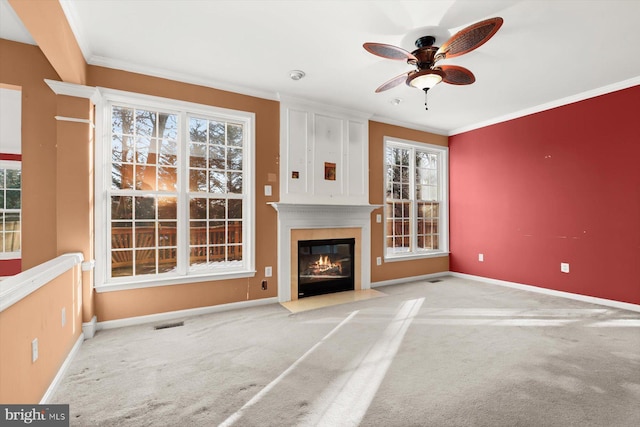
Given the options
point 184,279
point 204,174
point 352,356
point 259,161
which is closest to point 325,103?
point 259,161

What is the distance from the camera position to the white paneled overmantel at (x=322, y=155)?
13.4 feet

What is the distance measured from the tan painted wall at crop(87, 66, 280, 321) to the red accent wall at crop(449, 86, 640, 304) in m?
3.65

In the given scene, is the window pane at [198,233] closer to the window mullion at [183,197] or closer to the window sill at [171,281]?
the window mullion at [183,197]

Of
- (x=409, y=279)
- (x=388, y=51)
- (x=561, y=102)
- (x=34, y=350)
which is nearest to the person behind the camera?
(x=34, y=350)

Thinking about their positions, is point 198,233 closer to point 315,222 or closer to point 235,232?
point 235,232

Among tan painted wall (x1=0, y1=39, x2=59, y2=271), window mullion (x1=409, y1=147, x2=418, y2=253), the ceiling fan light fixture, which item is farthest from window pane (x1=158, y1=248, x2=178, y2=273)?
window mullion (x1=409, y1=147, x2=418, y2=253)

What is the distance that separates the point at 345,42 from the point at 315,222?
7.64 feet

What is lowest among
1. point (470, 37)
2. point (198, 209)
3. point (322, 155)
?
point (198, 209)

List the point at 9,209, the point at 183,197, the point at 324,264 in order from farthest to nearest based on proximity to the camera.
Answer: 1. the point at 9,209
2. the point at 324,264
3. the point at 183,197

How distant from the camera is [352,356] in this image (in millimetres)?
2469

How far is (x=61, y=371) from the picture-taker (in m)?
2.15

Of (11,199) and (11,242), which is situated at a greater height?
(11,199)

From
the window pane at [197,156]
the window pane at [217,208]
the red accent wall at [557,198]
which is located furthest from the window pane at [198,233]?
the red accent wall at [557,198]

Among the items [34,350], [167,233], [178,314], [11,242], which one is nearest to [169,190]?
[167,233]
